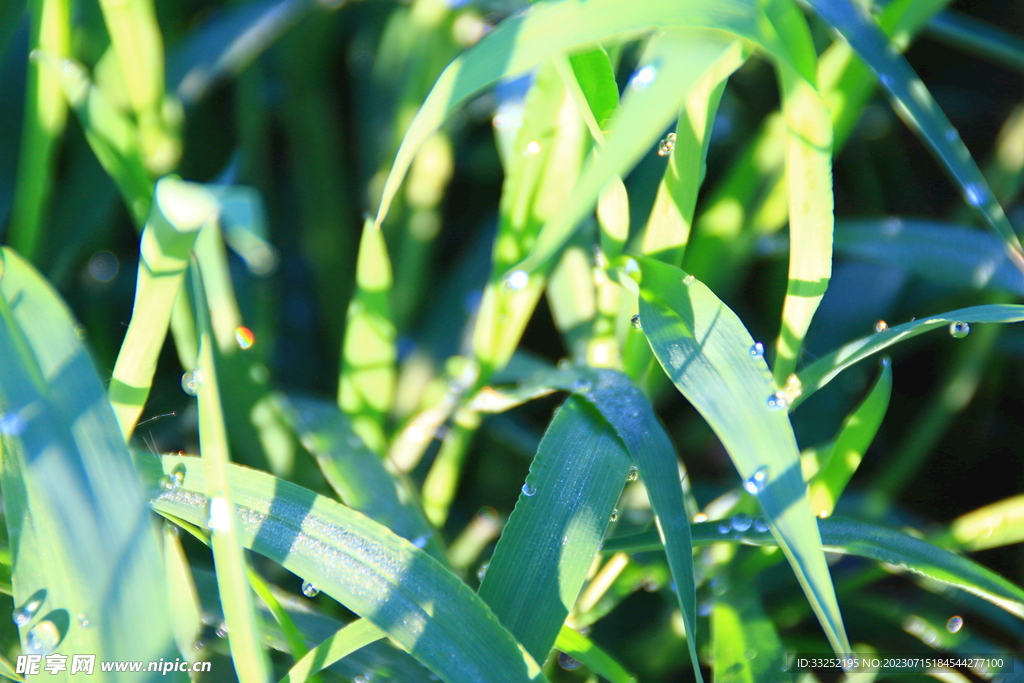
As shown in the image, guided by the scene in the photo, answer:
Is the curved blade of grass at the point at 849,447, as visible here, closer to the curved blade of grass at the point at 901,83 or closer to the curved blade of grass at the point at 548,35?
the curved blade of grass at the point at 901,83

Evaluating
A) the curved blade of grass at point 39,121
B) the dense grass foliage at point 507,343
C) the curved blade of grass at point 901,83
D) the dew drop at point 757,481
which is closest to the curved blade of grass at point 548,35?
the dense grass foliage at point 507,343

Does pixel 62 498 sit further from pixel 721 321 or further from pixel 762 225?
pixel 762 225

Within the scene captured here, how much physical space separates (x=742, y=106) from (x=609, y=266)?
1.91ft

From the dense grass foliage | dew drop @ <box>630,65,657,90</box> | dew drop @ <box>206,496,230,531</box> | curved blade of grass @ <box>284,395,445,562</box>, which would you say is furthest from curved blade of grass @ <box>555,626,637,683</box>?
dew drop @ <box>630,65,657,90</box>

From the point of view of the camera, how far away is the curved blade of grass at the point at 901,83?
0.45 meters

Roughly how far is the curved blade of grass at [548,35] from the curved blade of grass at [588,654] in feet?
0.98

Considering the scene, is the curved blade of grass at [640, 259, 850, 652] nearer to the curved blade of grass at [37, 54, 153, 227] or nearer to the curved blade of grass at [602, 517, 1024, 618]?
the curved blade of grass at [602, 517, 1024, 618]

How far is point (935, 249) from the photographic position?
0.71 metres

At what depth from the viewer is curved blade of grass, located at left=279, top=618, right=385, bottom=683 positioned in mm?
419

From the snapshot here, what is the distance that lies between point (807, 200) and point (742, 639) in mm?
321

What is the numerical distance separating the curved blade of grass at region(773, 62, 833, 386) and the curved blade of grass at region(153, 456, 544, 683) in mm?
275

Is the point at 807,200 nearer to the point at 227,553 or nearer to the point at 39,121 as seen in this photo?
the point at 227,553

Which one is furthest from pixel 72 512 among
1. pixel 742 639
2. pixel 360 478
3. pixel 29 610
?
pixel 742 639

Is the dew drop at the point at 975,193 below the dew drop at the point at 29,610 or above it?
above
